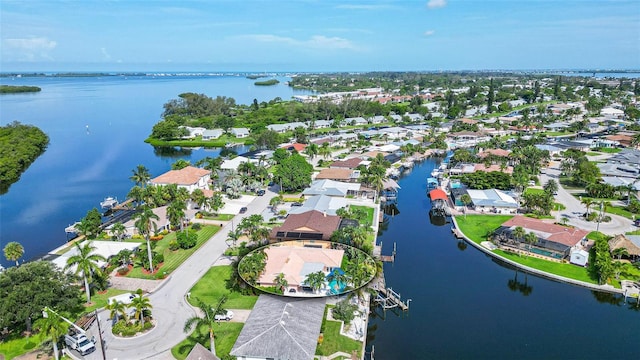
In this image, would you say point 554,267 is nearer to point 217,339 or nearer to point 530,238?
point 530,238

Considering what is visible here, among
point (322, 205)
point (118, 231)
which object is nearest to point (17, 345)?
point (118, 231)

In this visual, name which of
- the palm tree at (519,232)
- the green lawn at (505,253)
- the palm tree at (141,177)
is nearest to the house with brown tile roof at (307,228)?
the green lawn at (505,253)

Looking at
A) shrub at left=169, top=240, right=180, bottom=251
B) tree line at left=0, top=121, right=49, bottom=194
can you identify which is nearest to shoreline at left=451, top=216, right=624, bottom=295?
shrub at left=169, top=240, right=180, bottom=251

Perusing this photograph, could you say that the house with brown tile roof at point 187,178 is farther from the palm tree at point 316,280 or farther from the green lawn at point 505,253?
the green lawn at point 505,253

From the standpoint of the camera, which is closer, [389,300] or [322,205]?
[389,300]

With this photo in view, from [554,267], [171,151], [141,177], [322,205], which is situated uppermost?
[141,177]

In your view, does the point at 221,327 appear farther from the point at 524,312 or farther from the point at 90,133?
the point at 90,133
